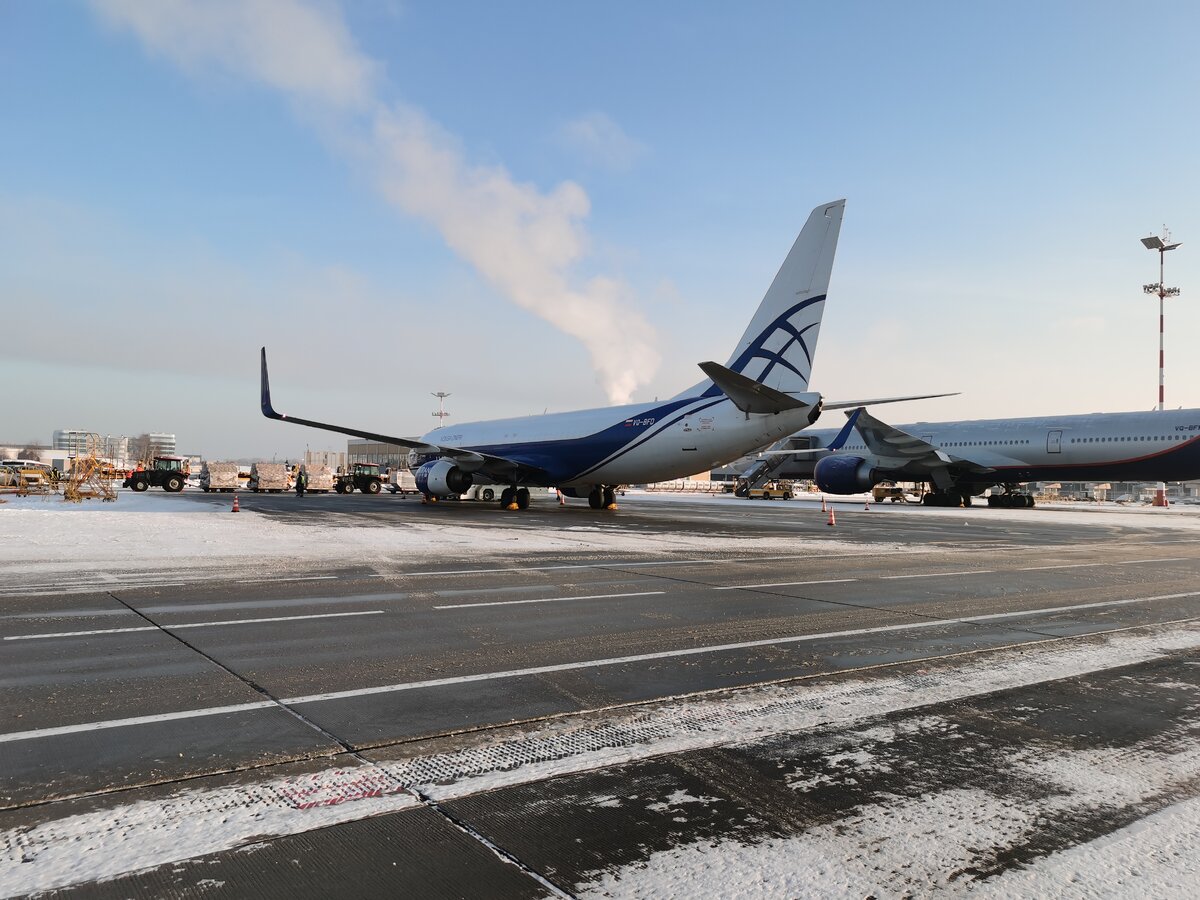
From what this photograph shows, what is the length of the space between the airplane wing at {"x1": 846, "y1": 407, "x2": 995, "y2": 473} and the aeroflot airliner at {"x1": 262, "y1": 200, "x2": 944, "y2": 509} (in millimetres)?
13835

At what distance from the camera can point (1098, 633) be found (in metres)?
6.64

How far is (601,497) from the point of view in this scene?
96.6 feet

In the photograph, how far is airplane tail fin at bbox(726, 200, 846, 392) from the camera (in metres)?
20.0

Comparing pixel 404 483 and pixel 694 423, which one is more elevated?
pixel 694 423

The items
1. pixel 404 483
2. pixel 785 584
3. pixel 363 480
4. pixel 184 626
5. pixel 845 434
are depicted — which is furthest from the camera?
pixel 404 483

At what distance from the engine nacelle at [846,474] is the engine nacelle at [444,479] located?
1942 cm

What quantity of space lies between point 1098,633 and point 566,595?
4.95m

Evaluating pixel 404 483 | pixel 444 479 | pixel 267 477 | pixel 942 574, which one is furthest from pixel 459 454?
pixel 267 477

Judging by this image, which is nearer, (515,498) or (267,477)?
(515,498)

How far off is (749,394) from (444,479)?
1261 cm

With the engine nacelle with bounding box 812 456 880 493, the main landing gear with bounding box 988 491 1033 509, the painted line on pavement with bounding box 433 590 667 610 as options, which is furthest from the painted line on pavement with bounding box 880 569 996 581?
the main landing gear with bounding box 988 491 1033 509

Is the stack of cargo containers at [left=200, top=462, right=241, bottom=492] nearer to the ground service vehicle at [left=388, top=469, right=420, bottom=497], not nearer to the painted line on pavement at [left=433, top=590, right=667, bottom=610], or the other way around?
the ground service vehicle at [left=388, top=469, right=420, bottom=497]

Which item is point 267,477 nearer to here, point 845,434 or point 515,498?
point 515,498

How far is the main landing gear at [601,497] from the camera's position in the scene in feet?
96.1
